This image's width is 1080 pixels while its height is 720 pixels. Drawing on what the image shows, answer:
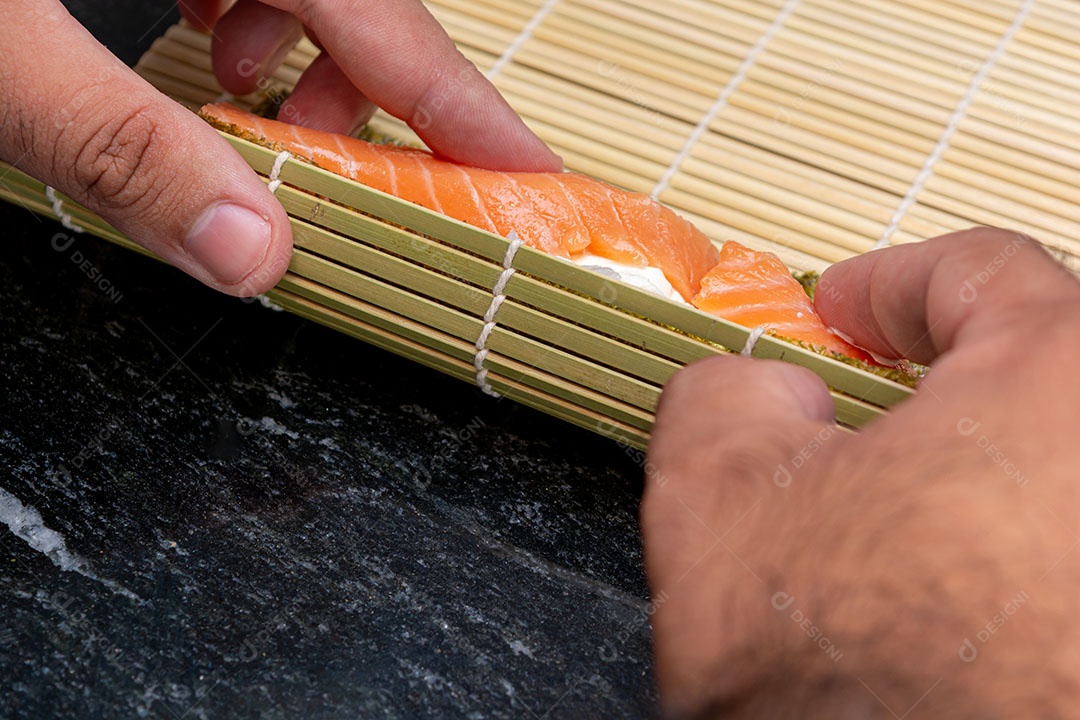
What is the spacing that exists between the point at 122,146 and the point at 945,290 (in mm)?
791

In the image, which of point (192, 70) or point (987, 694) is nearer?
point (987, 694)

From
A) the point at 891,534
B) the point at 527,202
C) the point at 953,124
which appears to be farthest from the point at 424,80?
the point at 891,534

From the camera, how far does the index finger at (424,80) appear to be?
1368 mm

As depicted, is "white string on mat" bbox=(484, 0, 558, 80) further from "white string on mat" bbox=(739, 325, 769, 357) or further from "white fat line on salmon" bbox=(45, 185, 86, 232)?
"white string on mat" bbox=(739, 325, 769, 357)

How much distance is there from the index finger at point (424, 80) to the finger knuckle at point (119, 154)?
0.38 metres

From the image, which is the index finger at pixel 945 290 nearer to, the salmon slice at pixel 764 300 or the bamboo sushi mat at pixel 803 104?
the salmon slice at pixel 764 300

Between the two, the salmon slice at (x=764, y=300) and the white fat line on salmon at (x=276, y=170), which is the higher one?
the salmon slice at (x=764, y=300)

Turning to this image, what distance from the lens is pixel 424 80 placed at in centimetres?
139

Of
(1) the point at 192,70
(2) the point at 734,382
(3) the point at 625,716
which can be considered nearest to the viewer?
(2) the point at 734,382

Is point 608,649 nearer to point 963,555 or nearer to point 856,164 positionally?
point 963,555

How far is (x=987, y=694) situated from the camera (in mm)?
656

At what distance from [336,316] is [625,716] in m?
0.56

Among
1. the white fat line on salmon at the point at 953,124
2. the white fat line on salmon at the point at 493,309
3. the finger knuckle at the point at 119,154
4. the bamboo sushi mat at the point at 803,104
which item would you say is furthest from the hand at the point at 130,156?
the white fat line on salmon at the point at 953,124

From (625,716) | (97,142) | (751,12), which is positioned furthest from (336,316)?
(751,12)
